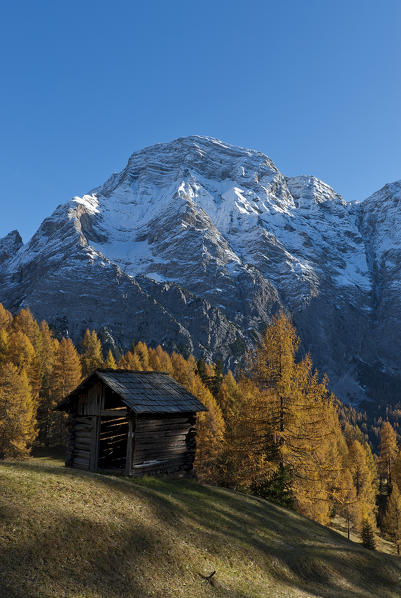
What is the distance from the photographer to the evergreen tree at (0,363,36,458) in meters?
40.4

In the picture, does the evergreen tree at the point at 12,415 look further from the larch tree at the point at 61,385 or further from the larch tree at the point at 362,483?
the larch tree at the point at 362,483

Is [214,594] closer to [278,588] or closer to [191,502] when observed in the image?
[278,588]

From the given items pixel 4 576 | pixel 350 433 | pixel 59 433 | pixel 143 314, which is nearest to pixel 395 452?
pixel 350 433

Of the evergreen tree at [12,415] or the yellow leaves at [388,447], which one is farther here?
the yellow leaves at [388,447]

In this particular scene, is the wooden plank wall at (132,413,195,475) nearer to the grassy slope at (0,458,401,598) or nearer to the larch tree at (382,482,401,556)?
the grassy slope at (0,458,401,598)

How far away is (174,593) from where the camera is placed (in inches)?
376

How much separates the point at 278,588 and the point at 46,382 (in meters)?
51.1

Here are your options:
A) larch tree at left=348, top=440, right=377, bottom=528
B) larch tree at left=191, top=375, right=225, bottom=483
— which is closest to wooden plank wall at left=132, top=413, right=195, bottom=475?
larch tree at left=191, top=375, right=225, bottom=483

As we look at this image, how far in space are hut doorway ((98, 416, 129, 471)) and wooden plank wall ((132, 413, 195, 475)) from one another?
2764 millimetres

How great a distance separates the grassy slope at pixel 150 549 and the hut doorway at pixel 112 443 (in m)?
6.81

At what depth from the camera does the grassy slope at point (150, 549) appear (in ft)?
29.0

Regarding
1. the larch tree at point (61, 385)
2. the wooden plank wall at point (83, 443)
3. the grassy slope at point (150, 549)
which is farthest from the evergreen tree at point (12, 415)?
the grassy slope at point (150, 549)

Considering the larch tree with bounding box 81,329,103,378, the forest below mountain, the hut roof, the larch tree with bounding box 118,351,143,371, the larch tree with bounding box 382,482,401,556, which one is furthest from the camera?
the larch tree with bounding box 81,329,103,378

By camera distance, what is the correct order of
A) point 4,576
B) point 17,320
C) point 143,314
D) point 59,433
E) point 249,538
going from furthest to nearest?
point 143,314, point 17,320, point 59,433, point 249,538, point 4,576
